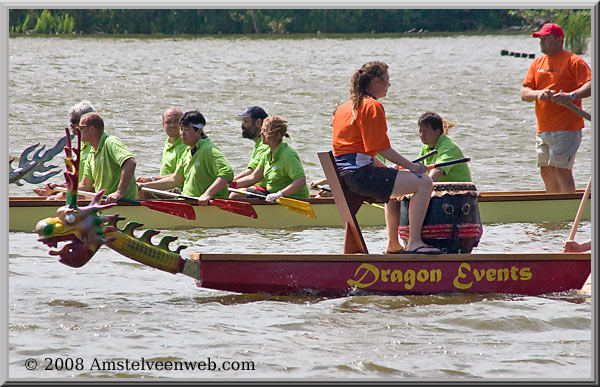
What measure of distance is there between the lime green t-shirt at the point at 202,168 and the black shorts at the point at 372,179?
2.91m

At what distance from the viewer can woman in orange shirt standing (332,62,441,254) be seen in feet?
23.1

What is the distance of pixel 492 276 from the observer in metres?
7.28

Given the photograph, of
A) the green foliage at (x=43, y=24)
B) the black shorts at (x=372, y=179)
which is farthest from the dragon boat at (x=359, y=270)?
the green foliage at (x=43, y=24)

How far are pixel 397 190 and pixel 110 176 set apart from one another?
11.3 ft

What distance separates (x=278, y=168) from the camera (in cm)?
1031

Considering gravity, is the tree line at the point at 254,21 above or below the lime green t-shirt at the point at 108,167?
above

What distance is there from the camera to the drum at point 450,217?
7.30 meters

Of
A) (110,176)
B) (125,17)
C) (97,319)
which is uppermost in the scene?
(125,17)

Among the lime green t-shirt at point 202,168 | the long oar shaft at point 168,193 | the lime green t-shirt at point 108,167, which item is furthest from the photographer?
the lime green t-shirt at point 202,168

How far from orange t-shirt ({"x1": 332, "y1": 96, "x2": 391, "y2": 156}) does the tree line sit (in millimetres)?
30772

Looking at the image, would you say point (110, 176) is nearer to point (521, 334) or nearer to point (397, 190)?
point (397, 190)

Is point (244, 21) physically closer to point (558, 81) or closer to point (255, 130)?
point (255, 130)

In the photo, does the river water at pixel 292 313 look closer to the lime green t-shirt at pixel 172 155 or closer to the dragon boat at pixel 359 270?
the dragon boat at pixel 359 270

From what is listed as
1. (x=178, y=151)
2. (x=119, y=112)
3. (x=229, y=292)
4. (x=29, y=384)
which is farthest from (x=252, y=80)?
(x=29, y=384)
